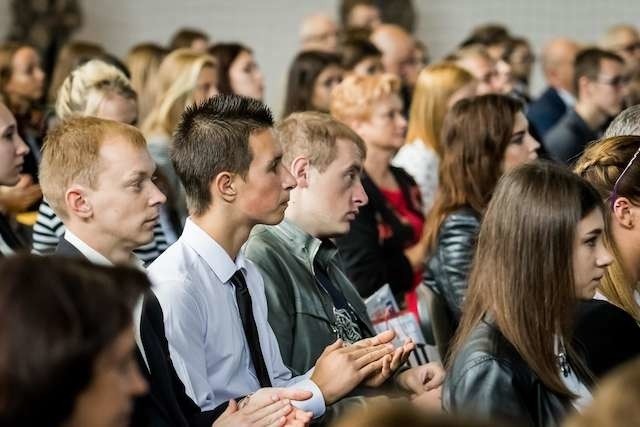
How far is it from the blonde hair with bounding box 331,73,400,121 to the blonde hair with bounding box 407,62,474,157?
0.35 metres

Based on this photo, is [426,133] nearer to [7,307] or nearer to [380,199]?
[380,199]

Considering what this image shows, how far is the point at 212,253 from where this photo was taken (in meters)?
3.64

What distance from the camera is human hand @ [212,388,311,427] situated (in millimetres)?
3330

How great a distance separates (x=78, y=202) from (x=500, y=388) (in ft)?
4.15

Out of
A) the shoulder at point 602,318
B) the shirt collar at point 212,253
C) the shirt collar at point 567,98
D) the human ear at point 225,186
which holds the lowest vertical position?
the shirt collar at point 567,98

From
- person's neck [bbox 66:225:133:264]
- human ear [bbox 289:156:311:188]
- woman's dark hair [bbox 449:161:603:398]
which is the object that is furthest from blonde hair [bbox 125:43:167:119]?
woman's dark hair [bbox 449:161:603:398]

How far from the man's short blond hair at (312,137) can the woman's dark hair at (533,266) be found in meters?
1.19

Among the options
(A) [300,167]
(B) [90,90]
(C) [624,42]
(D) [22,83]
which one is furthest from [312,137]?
(C) [624,42]

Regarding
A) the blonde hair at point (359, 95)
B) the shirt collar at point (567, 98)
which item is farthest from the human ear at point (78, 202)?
the shirt collar at point (567, 98)

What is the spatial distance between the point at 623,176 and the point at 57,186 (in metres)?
1.58

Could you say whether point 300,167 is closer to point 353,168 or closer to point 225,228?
point 353,168

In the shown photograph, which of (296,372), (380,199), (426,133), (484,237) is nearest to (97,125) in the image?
(296,372)

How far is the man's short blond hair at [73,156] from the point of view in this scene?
369 centimetres

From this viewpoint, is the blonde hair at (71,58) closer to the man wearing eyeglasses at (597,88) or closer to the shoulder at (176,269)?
the man wearing eyeglasses at (597,88)
